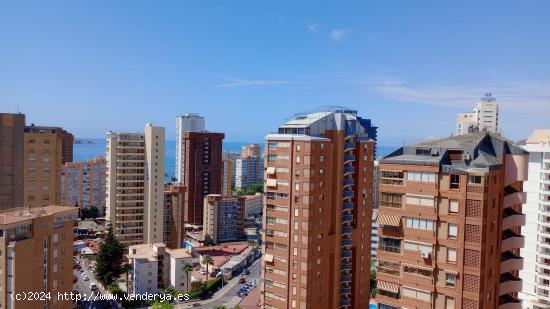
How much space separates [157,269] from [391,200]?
31839 mm

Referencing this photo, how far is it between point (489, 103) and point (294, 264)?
74.4 metres

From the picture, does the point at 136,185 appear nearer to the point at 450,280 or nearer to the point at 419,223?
the point at 419,223

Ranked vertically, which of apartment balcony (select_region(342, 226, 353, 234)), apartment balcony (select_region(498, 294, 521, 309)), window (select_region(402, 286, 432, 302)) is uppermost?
window (select_region(402, 286, 432, 302))

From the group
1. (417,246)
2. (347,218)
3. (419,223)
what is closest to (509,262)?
(417,246)

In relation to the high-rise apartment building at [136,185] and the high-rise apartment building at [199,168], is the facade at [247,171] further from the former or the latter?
the high-rise apartment building at [136,185]

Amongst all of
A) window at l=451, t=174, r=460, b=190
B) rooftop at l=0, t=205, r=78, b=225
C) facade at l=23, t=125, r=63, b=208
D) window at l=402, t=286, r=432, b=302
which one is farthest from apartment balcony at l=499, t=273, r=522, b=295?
facade at l=23, t=125, r=63, b=208

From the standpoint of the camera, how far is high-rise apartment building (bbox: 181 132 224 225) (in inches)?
2968

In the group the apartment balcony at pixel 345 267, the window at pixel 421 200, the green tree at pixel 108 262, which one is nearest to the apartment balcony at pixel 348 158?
the apartment balcony at pixel 345 267

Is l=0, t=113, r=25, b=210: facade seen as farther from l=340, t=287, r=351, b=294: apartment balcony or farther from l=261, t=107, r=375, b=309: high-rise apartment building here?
l=340, t=287, r=351, b=294: apartment balcony

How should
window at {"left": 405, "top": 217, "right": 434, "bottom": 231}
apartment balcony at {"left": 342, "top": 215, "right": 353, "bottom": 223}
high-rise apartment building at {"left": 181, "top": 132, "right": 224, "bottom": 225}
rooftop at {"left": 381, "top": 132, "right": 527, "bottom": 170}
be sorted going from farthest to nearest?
high-rise apartment building at {"left": 181, "top": 132, "right": 224, "bottom": 225}
apartment balcony at {"left": 342, "top": 215, "right": 353, "bottom": 223}
window at {"left": 405, "top": 217, "right": 434, "bottom": 231}
rooftop at {"left": 381, "top": 132, "right": 527, "bottom": 170}

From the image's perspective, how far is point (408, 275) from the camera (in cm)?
1552

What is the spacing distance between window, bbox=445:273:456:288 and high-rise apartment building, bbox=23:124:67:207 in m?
32.0

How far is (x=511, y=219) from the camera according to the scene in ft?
51.8

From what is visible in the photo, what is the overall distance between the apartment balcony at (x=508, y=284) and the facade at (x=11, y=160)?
111ft
